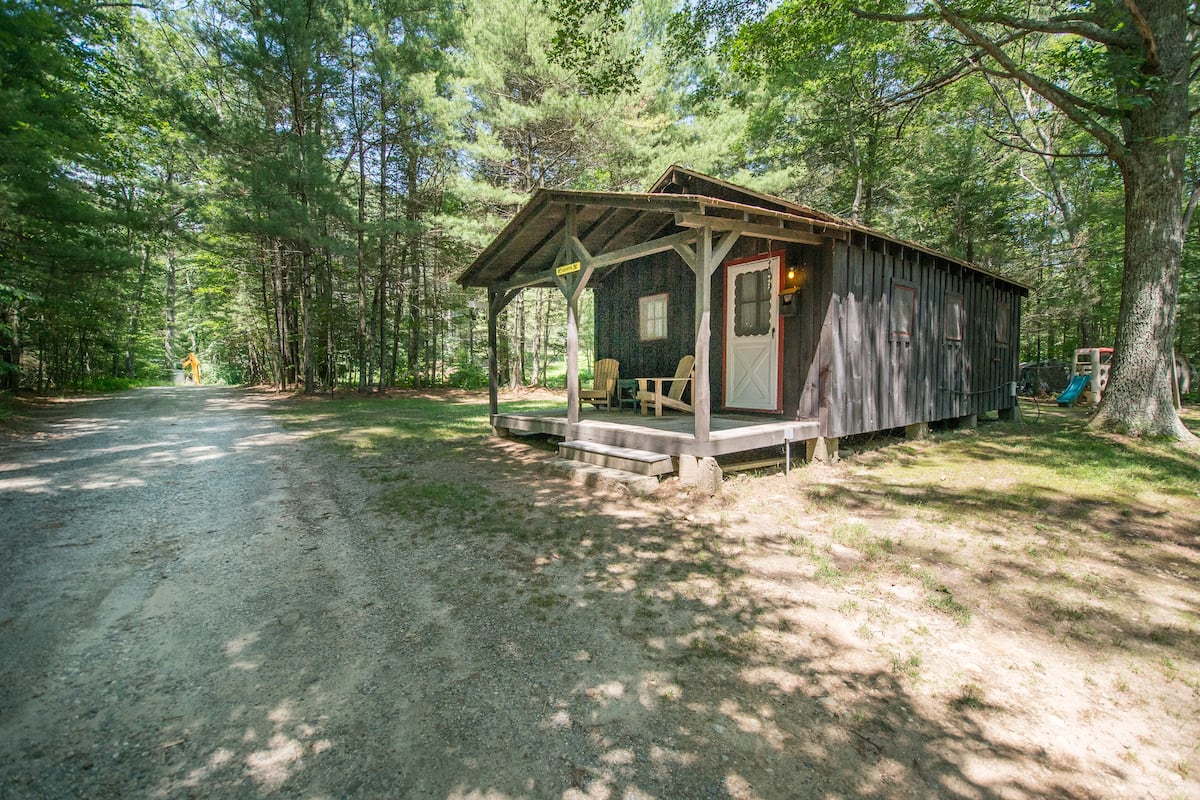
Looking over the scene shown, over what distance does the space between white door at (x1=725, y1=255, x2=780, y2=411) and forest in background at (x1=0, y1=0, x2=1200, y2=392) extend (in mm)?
4377

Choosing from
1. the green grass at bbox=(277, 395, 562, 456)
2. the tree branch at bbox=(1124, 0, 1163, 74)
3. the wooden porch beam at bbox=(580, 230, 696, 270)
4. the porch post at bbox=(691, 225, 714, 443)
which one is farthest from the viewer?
the green grass at bbox=(277, 395, 562, 456)

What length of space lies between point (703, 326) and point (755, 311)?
9.08 feet

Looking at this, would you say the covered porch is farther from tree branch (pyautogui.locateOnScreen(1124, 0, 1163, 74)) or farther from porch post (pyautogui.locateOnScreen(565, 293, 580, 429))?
tree branch (pyautogui.locateOnScreen(1124, 0, 1163, 74))

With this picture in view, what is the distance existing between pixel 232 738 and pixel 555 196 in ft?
17.7

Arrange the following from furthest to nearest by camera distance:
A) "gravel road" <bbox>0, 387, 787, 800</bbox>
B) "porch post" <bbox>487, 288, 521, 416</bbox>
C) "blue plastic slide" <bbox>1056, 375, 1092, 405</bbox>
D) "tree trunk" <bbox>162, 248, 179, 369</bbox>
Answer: "tree trunk" <bbox>162, 248, 179, 369</bbox>
"blue plastic slide" <bbox>1056, 375, 1092, 405</bbox>
"porch post" <bbox>487, 288, 521, 416</bbox>
"gravel road" <bbox>0, 387, 787, 800</bbox>

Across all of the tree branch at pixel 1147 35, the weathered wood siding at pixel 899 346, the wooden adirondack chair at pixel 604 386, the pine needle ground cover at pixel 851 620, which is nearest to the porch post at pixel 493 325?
the wooden adirondack chair at pixel 604 386

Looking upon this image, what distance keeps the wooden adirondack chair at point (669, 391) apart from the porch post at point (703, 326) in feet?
7.72

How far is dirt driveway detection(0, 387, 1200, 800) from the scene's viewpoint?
1712 mm

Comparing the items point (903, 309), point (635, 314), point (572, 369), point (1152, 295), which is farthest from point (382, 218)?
point (1152, 295)

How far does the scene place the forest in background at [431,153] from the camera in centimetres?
1072

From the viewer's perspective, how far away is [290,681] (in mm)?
2172

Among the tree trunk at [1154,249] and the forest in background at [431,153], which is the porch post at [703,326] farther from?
the tree trunk at [1154,249]

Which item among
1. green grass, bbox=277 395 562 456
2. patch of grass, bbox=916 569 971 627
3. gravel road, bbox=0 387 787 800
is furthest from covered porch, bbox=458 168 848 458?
patch of grass, bbox=916 569 971 627

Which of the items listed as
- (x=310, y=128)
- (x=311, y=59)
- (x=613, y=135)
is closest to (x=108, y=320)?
(x=310, y=128)
